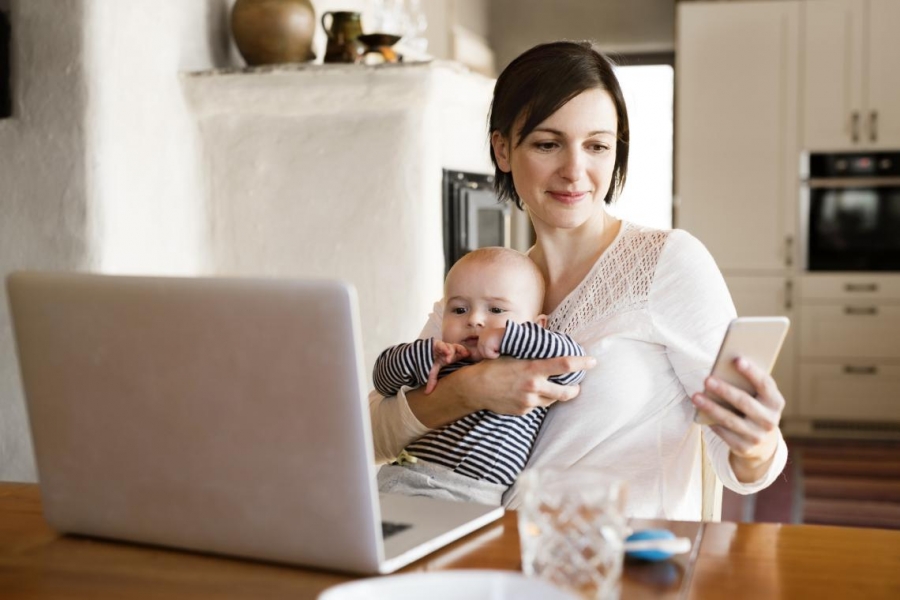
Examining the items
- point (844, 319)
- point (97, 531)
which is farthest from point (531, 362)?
point (844, 319)

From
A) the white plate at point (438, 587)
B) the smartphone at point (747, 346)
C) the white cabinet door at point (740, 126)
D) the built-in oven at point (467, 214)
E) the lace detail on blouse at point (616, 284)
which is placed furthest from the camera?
the white cabinet door at point (740, 126)

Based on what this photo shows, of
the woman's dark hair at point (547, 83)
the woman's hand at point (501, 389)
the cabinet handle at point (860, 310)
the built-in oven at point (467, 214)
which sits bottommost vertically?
the cabinet handle at point (860, 310)

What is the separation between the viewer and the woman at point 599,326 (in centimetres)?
149

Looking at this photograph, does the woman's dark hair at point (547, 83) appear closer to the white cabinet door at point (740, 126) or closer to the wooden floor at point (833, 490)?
the wooden floor at point (833, 490)

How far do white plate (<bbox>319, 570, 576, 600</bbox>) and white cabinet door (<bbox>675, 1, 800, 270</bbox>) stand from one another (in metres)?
4.74

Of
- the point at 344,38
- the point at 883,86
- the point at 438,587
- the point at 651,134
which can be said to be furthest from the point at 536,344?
the point at 651,134

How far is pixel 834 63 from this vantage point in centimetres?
512

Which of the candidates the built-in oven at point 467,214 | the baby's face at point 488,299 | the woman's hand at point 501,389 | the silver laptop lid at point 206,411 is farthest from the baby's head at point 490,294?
the built-in oven at point 467,214

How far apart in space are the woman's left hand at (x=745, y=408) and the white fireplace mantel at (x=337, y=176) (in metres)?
1.92

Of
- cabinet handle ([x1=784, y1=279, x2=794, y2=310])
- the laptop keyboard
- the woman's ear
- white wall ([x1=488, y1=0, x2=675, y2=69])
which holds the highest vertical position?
white wall ([x1=488, y1=0, x2=675, y2=69])

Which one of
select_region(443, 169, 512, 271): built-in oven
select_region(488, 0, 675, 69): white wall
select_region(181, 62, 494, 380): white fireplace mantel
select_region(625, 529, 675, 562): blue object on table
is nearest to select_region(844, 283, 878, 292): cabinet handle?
select_region(488, 0, 675, 69): white wall

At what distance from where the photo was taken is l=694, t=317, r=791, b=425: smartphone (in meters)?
1.05

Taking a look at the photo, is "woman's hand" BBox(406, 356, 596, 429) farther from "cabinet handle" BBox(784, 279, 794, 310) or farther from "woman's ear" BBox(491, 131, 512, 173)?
"cabinet handle" BBox(784, 279, 794, 310)

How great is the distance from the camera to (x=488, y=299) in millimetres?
1631
